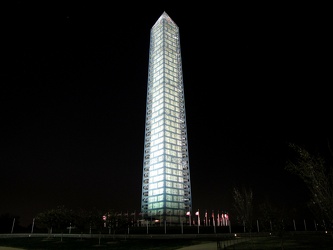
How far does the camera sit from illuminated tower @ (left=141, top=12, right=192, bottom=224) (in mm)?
151375

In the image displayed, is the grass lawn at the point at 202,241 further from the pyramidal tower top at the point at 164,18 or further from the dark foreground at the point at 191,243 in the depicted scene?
the pyramidal tower top at the point at 164,18

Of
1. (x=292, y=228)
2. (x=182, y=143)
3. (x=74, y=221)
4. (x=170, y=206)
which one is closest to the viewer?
(x=74, y=221)

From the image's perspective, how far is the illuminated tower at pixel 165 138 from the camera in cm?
15138

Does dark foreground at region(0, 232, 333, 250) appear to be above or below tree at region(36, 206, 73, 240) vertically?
below

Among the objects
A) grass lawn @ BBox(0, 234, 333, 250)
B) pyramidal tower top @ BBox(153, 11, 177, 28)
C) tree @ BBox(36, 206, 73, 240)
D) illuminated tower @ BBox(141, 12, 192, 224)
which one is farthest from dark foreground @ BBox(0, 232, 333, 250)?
pyramidal tower top @ BBox(153, 11, 177, 28)

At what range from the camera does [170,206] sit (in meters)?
148

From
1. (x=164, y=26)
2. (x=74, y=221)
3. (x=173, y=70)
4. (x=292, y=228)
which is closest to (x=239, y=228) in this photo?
(x=292, y=228)

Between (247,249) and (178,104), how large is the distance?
147145 millimetres

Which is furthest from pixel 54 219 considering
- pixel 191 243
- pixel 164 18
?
pixel 164 18

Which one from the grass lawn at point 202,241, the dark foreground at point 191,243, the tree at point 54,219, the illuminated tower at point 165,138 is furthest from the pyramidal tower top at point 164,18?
the grass lawn at point 202,241

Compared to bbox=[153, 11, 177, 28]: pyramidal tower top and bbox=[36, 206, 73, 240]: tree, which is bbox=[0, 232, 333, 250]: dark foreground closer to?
bbox=[36, 206, 73, 240]: tree

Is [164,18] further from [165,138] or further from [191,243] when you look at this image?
[191,243]

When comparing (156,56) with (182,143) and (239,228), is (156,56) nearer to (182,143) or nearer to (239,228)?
(182,143)

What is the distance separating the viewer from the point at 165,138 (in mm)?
158625
